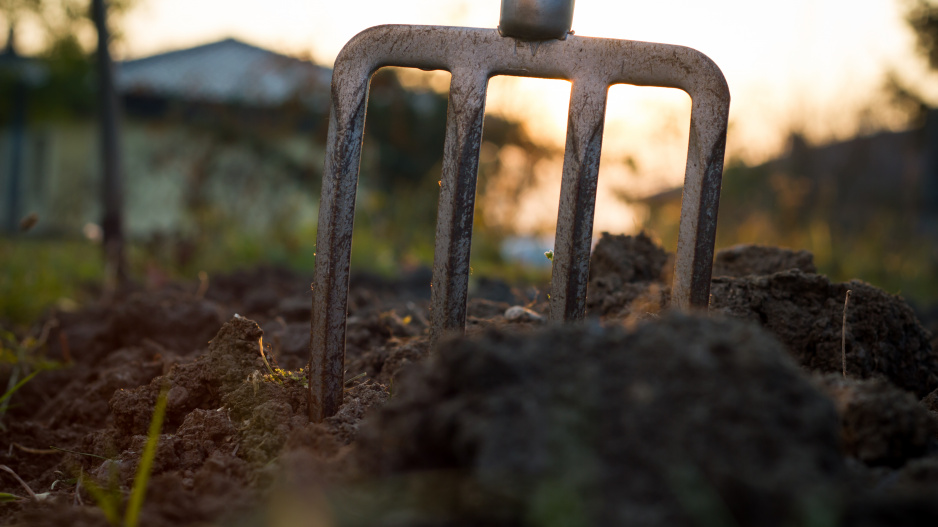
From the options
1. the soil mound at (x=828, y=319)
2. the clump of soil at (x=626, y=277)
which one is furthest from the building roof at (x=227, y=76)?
the soil mound at (x=828, y=319)

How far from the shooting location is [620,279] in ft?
6.33

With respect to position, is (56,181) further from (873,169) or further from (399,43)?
(873,169)

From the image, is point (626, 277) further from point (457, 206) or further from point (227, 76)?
point (227, 76)

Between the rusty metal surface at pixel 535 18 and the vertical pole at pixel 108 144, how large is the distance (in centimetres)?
346

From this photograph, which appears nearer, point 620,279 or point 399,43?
point 399,43

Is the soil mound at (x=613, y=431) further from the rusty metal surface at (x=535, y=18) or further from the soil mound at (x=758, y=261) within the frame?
the soil mound at (x=758, y=261)

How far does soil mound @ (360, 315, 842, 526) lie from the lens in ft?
2.14

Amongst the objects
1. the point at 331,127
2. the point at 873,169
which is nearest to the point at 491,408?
the point at 331,127

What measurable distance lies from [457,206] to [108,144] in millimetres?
3914

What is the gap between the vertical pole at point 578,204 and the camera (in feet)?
4.56

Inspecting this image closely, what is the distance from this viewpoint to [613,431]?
0.70 meters

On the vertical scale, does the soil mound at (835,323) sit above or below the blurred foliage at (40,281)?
above

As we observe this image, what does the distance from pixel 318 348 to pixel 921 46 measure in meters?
8.70

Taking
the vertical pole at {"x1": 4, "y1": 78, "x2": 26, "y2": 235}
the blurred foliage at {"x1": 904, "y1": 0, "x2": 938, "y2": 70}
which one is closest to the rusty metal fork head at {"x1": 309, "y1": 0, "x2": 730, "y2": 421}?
the blurred foliage at {"x1": 904, "y1": 0, "x2": 938, "y2": 70}
